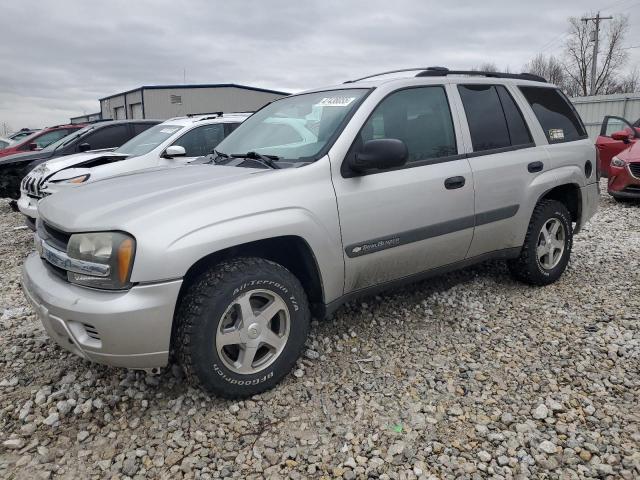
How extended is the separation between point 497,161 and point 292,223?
1830mm

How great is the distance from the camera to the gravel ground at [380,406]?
2303 mm

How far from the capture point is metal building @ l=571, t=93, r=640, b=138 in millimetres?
15641

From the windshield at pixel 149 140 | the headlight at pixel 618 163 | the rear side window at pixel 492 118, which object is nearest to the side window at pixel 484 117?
the rear side window at pixel 492 118

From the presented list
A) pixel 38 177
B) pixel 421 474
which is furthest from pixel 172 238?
pixel 38 177

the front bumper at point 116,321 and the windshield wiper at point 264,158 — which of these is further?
the windshield wiper at point 264,158

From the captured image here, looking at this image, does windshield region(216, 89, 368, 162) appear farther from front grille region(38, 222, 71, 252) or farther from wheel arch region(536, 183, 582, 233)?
wheel arch region(536, 183, 582, 233)

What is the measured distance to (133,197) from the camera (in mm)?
2637

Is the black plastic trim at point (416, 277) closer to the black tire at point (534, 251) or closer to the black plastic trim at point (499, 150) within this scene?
the black tire at point (534, 251)

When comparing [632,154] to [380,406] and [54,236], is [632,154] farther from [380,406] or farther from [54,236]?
[54,236]

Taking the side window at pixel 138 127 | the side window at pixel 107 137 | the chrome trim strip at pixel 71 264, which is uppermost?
the side window at pixel 138 127

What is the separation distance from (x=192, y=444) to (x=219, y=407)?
0.94ft

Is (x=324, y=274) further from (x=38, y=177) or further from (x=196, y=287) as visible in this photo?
(x=38, y=177)

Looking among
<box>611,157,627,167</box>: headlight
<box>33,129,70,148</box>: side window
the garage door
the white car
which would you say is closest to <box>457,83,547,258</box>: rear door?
the white car

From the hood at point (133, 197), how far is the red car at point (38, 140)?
8.83 meters
